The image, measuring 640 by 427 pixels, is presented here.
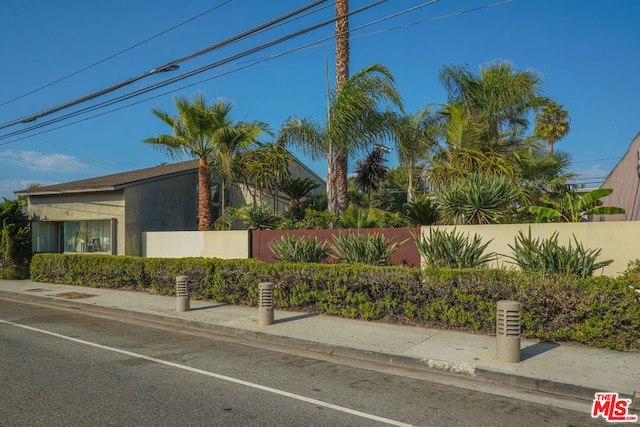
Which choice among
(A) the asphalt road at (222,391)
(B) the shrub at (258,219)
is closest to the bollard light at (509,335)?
(A) the asphalt road at (222,391)

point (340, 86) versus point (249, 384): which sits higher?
point (340, 86)

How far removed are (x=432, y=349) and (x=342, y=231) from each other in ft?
18.9

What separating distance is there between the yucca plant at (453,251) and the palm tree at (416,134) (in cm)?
450

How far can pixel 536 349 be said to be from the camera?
8047 mm

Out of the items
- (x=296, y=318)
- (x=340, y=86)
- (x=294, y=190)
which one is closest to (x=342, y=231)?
(x=296, y=318)

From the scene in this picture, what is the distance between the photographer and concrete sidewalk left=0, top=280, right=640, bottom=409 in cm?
652

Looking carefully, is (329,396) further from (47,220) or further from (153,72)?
(47,220)

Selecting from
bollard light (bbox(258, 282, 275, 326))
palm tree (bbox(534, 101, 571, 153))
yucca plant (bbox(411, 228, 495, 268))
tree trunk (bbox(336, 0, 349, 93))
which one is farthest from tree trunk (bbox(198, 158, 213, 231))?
palm tree (bbox(534, 101, 571, 153))

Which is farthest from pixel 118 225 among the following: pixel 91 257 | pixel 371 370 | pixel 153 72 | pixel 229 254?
pixel 371 370

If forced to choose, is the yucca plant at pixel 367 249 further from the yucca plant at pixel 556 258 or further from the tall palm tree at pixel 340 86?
the tall palm tree at pixel 340 86

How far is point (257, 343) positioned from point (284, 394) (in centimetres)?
330

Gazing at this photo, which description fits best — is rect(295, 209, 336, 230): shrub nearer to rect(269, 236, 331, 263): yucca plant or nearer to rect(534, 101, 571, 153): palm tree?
rect(269, 236, 331, 263): yucca plant

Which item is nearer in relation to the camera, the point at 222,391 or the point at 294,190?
the point at 222,391

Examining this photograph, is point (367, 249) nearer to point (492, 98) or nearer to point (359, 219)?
point (359, 219)
